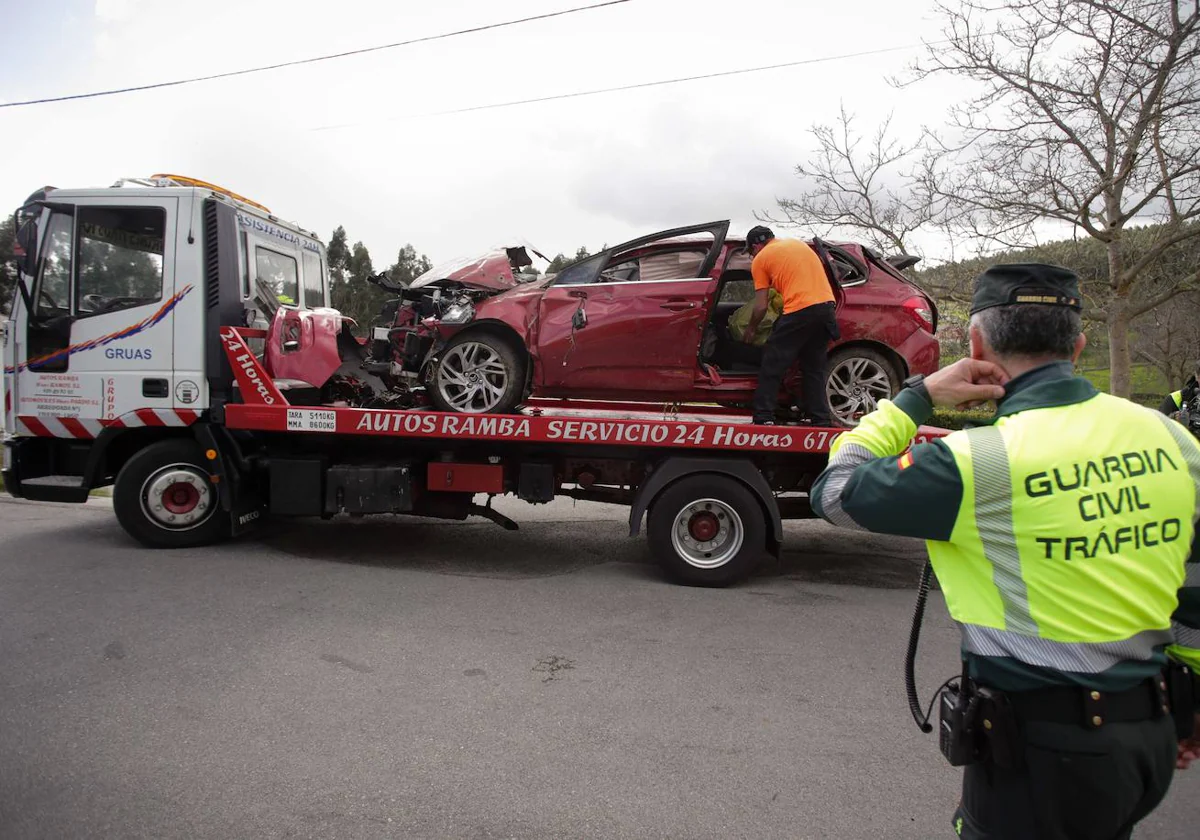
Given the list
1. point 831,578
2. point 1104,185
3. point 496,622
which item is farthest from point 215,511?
point 1104,185

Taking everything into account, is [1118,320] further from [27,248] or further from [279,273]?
[27,248]

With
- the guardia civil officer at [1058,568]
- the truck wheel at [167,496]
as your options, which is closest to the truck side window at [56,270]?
the truck wheel at [167,496]

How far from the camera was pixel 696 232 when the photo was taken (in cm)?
636

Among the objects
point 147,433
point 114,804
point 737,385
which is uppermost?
point 737,385

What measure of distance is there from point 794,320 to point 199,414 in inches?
180

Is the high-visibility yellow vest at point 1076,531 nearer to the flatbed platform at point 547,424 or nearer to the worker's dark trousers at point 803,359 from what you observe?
the flatbed platform at point 547,424

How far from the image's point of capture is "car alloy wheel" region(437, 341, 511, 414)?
252 inches

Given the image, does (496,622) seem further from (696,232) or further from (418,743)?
(696,232)

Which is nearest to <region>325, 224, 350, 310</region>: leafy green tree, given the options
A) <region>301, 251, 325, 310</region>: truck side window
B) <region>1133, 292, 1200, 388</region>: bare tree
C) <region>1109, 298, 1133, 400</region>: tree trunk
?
<region>301, 251, 325, 310</region>: truck side window

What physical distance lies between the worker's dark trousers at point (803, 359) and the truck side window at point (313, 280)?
4306 mm

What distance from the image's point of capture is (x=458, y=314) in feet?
21.0

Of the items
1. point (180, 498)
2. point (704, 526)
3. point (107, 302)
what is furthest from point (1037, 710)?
point (107, 302)

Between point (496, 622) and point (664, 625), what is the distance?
1.01 m

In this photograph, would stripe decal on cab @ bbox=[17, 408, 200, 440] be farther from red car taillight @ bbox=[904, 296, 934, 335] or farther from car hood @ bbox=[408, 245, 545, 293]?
red car taillight @ bbox=[904, 296, 934, 335]
